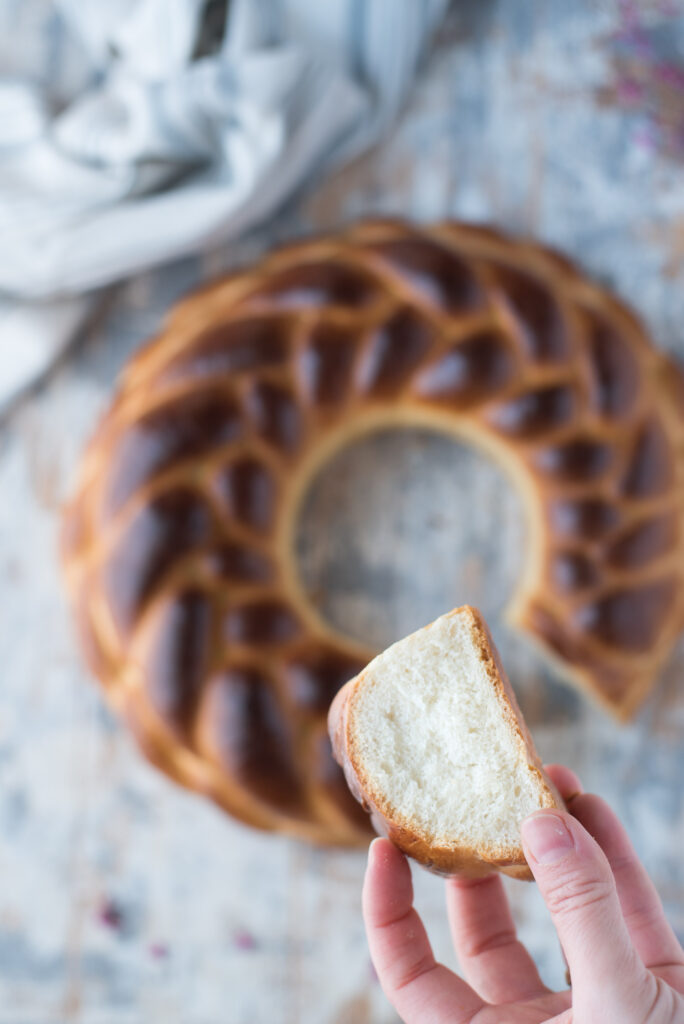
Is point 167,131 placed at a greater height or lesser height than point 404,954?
greater

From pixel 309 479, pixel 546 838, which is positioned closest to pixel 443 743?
pixel 546 838

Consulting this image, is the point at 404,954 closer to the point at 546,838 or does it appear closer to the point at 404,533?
the point at 546,838

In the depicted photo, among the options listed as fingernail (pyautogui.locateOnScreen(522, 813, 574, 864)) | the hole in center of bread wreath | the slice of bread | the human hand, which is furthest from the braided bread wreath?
fingernail (pyautogui.locateOnScreen(522, 813, 574, 864))

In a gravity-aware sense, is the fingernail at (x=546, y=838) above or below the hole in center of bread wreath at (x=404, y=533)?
above

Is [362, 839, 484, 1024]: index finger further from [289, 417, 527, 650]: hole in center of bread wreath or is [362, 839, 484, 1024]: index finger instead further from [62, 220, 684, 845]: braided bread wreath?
[289, 417, 527, 650]: hole in center of bread wreath

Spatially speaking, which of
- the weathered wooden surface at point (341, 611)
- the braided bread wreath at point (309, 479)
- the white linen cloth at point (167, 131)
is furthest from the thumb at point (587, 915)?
the white linen cloth at point (167, 131)

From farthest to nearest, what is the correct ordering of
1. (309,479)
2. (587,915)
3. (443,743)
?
1. (309,479)
2. (443,743)
3. (587,915)

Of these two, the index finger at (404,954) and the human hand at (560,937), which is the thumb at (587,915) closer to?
the human hand at (560,937)
